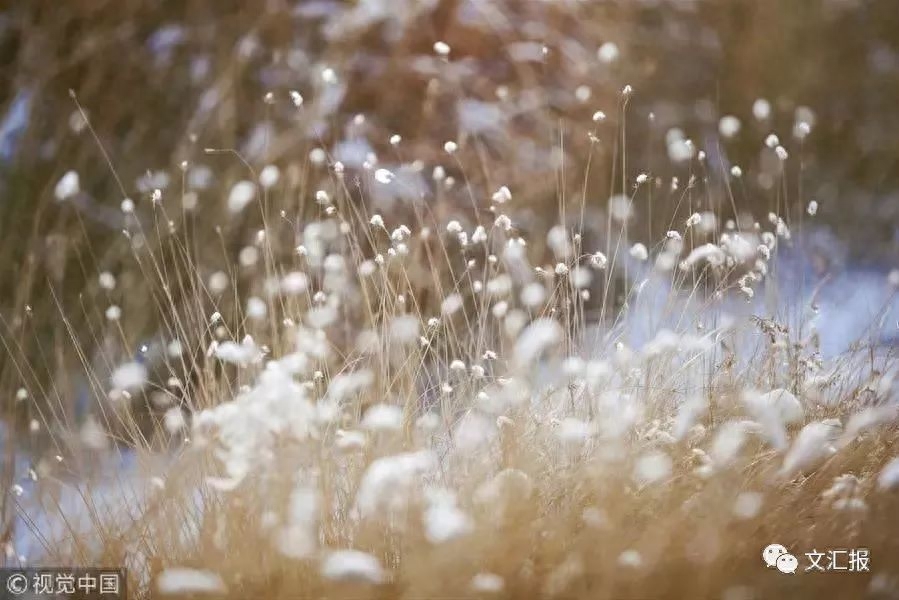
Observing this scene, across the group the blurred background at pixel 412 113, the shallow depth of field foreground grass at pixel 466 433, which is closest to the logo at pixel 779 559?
the shallow depth of field foreground grass at pixel 466 433

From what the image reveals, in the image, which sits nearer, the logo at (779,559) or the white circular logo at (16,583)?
the logo at (779,559)

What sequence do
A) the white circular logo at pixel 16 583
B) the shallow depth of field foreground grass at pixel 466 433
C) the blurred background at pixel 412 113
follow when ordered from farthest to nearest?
the blurred background at pixel 412 113 → the white circular logo at pixel 16 583 → the shallow depth of field foreground grass at pixel 466 433

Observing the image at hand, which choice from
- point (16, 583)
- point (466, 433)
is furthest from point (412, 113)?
point (16, 583)

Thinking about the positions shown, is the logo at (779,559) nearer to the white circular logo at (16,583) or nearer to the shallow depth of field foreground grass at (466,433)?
the shallow depth of field foreground grass at (466,433)

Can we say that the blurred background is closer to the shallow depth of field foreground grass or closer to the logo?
the shallow depth of field foreground grass

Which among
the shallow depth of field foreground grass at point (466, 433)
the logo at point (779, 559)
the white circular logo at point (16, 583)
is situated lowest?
the white circular logo at point (16, 583)

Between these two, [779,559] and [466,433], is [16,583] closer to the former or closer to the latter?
[466,433]

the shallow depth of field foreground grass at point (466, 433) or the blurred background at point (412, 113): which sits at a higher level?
the blurred background at point (412, 113)

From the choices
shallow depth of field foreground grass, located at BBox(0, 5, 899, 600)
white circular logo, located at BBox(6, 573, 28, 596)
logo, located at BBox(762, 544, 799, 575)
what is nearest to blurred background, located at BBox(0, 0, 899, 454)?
shallow depth of field foreground grass, located at BBox(0, 5, 899, 600)
